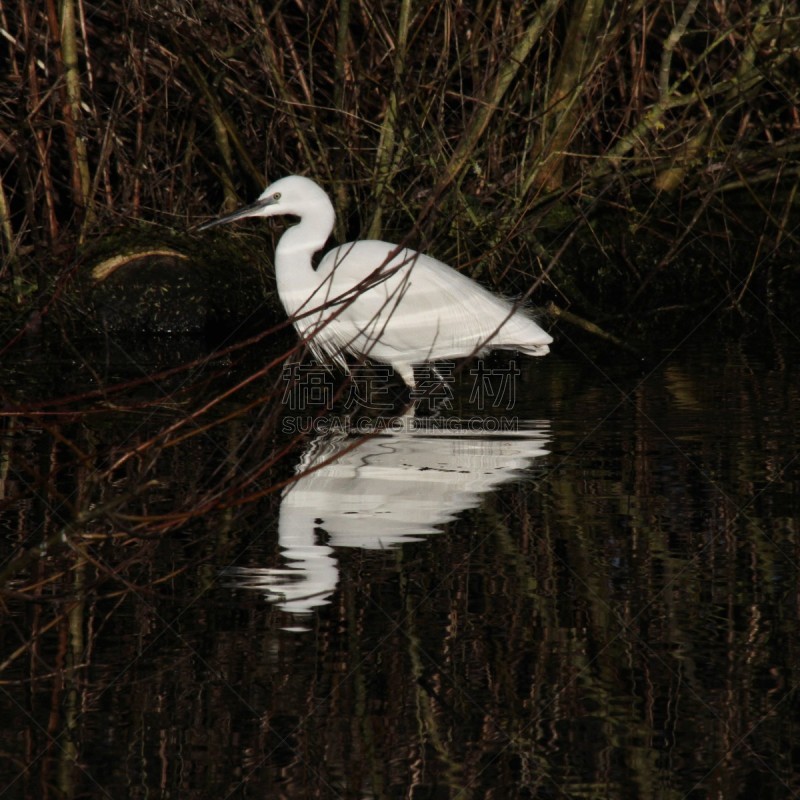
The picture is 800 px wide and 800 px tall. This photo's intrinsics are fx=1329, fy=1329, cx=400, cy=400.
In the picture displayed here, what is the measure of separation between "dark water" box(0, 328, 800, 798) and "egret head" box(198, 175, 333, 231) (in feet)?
5.95

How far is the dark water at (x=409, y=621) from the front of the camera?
8.93ft

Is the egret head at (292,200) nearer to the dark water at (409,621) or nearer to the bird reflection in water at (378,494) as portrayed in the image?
the bird reflection in water at (378,494)

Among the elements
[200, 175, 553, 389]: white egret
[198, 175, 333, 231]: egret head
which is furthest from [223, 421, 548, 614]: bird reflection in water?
[198, 175, 333, 231]: egret head

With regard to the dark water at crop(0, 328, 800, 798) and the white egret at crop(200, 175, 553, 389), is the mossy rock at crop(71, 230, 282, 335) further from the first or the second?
the dark water at crop(0, 328, 800, 798)

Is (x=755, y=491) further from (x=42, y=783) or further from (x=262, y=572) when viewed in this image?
(x=42, y=783)

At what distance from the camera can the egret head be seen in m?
7.20

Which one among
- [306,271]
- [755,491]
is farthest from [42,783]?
[306,271]

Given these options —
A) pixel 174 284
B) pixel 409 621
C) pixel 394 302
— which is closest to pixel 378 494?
pixel 409 621

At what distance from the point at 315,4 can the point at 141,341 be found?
2.80 meters

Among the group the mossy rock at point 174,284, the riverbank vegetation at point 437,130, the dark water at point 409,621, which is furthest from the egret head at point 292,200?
the mossy rock at point 174,284

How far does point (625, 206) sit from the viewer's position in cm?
948

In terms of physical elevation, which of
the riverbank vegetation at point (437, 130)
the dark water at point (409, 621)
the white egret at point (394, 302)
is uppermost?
the riverbank vegetation at point (437, 130)

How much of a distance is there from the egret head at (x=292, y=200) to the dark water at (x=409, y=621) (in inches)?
71.5

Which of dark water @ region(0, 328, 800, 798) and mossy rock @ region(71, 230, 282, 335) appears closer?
dark water @ region(0, 328, 800, 798)
